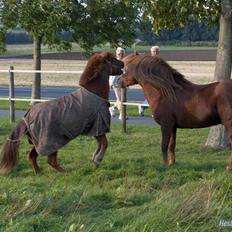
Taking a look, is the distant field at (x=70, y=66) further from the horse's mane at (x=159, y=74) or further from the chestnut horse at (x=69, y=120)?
the chestnut horse at (x=69, y=120)

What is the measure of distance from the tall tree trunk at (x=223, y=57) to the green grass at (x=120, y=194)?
568mm

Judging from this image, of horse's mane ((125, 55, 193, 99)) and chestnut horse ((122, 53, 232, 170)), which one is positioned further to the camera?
horse's mane ((125, 55, 193, 99))

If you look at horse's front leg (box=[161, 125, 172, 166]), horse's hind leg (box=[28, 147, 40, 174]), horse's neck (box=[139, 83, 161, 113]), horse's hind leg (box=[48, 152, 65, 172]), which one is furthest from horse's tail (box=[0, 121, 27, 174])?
horse's front leg (box=[161, 125, 172, 166])

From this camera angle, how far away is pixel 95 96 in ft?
29.5

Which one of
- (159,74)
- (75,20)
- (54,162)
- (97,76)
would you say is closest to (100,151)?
(54,162)

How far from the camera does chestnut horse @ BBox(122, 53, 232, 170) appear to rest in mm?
9398

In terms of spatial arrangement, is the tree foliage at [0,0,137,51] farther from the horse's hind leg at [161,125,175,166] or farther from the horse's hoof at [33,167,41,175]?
the horse's hoof at [33,167,41,175]

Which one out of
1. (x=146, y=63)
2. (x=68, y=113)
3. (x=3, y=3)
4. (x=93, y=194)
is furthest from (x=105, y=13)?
(x=93, y=194)

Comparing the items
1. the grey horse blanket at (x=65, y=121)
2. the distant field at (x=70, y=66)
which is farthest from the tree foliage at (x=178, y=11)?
the distant field at (x=70, y=66)

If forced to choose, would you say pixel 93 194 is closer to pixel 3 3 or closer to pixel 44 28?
pixel 44 28

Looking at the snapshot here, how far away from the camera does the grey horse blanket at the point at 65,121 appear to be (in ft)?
28.8

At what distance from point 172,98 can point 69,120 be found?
1749 mm

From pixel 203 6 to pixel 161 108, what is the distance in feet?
8.45

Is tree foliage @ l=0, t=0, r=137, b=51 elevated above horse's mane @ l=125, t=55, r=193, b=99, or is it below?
above
